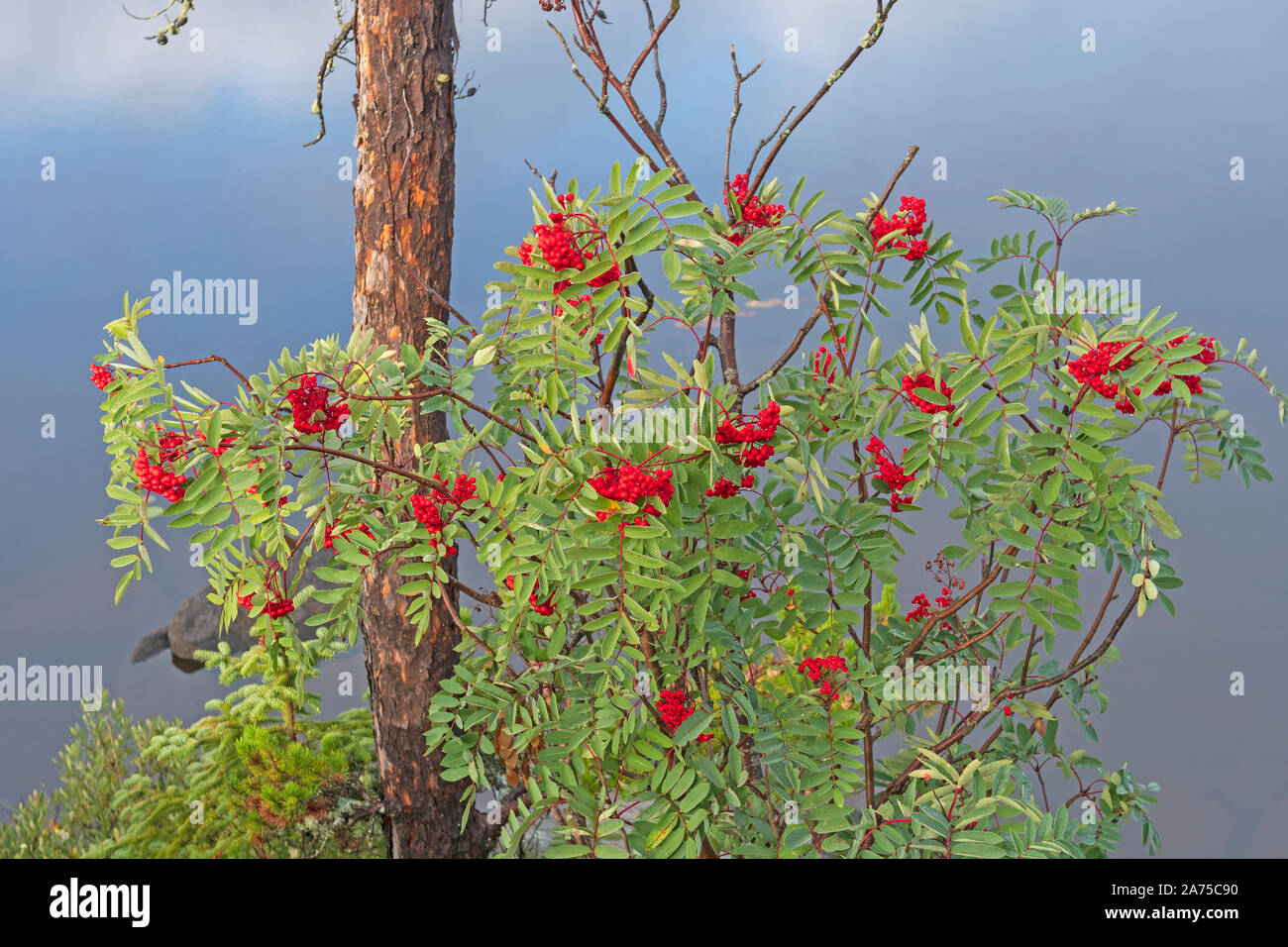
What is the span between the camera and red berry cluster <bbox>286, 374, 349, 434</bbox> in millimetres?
1721

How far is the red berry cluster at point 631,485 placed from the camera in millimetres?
1362

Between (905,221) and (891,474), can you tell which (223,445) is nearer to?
Answer: (891,474)

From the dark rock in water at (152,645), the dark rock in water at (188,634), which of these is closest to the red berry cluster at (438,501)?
the dark rock in water at (188,634)

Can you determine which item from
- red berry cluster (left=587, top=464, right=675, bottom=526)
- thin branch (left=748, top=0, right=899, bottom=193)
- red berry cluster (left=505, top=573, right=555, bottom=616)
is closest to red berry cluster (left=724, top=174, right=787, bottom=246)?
thin branch (left=748, top=0, right=899, bottom=193)

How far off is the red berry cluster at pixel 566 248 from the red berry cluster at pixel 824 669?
0.90 metres

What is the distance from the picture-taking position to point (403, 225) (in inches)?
115

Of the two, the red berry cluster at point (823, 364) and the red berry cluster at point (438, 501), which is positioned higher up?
the red berry cluster at point (823, 364)

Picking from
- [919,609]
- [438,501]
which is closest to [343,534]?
[438,501]

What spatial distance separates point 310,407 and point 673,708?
0.90 meters

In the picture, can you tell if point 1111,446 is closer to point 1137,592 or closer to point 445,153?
point 1137,592

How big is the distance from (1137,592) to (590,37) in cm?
172

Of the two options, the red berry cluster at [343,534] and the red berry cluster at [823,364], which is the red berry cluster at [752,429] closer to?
the red berry cluster at [823,364]

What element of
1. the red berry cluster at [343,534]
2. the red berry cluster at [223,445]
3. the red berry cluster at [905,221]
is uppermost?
the red berry cluster at [905,221]
